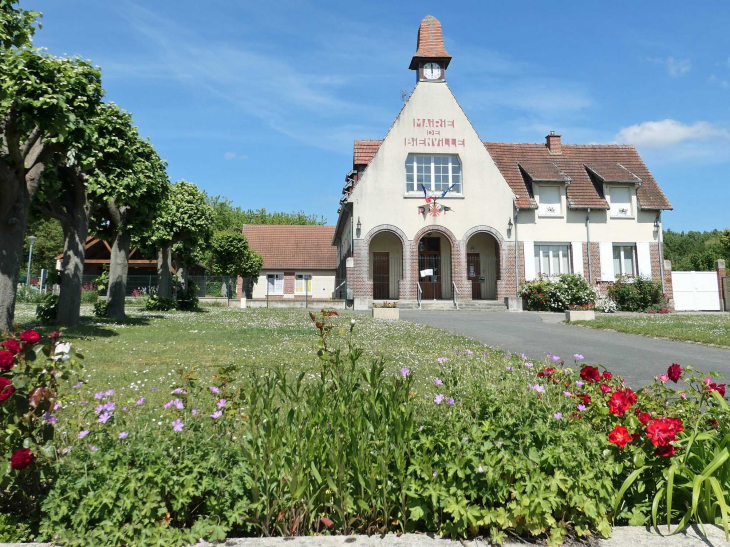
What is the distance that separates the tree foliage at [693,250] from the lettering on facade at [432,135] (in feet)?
170

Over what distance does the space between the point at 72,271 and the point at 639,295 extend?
84.0ft

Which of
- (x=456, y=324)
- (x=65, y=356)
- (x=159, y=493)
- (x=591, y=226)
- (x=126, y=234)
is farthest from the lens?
Result: (x=591, y=226)

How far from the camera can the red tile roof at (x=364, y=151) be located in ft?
103

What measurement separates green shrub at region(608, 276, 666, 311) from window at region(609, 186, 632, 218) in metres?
4.10

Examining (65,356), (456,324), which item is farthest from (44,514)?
(456,324)

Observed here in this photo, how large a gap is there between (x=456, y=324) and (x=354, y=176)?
65.3 ft

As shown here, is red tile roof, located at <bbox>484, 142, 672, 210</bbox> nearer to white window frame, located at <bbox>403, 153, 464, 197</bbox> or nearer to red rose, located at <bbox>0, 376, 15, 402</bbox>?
white window frame, located at <bbox>403, 153, 464, 197</bbox>

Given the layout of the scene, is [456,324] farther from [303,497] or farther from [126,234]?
[303,497]

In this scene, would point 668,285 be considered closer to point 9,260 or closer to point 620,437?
point 620,437

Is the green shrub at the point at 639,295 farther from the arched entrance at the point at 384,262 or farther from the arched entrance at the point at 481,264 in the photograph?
the arched entrance at the point at 384,262

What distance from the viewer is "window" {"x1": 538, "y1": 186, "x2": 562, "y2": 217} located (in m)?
28.0

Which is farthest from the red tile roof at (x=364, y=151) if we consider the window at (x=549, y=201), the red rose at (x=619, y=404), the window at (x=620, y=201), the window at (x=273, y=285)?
the red rose at (x=619, y=404)

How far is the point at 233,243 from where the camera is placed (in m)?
39.5

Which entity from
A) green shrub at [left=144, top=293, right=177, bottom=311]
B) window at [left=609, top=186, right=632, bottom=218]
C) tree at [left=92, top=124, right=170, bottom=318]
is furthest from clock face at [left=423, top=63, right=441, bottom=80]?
green shrub at [left=144, top=293, right=177, bottom=311]
